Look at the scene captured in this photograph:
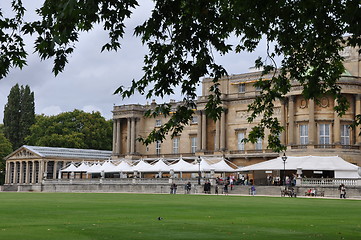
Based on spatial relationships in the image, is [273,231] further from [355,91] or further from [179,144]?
[179,144]

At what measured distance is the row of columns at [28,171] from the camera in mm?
94800

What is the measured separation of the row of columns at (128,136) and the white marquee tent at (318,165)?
100ft

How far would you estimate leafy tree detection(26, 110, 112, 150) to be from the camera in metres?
106

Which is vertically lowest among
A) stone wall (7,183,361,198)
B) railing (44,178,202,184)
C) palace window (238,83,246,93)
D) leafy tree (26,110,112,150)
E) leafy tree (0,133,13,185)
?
stone wall (7,183,361,198)

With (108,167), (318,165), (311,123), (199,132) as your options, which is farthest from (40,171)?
(318,165)

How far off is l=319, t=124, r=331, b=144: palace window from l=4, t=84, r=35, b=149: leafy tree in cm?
5566

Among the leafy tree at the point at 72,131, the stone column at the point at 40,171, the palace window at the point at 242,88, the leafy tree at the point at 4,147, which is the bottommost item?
the stone column at the point at 40,171

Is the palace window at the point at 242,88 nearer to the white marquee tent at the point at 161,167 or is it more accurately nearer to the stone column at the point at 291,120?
the stone column at the point at 291,120

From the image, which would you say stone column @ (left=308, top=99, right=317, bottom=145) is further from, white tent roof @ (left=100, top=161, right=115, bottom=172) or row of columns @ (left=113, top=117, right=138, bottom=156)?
row of columns @ (left=113, top=117, right=138, bottom=156)

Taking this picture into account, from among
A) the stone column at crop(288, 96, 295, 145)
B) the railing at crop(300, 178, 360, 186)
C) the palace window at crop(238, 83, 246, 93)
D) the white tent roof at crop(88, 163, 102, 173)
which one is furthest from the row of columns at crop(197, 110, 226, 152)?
the railing at crop(300, 178, 360, 186)

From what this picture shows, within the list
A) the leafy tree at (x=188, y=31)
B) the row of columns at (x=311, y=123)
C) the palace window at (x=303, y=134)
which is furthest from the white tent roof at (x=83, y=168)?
the leafy tree at (x=188, y=31)

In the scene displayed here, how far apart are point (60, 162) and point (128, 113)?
1409 cm

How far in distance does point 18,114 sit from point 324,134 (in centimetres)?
5748

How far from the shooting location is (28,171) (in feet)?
322
